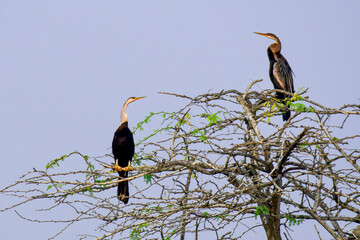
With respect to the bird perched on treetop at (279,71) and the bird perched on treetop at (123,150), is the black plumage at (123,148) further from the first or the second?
the bird perched on treetop at (279,71)

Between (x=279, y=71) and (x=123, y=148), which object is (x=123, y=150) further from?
(x=279, y=71)

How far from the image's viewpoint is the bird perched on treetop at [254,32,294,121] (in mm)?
7219

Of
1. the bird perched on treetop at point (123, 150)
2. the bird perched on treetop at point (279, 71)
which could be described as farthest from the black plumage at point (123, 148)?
the bird perched on treetop at point (279, 71)

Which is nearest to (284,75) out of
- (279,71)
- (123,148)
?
(279,71)

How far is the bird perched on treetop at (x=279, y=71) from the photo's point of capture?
23.7 feet

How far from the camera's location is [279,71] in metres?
7.36

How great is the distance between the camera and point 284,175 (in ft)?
15.7

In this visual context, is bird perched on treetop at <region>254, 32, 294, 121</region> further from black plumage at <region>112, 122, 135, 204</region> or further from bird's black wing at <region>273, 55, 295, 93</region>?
black plumage at <region>112, 122, 135, 204</region>

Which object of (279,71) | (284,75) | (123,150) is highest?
(279,71)

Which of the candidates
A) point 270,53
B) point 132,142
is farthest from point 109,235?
point 270,53

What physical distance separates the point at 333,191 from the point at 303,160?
18.9 inches

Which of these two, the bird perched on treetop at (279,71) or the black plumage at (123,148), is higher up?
the bird perched on treetop at (279,71)

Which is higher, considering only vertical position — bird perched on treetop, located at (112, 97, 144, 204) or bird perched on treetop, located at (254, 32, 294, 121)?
bird perched on treetop, located at (254, 32, 294, 121)

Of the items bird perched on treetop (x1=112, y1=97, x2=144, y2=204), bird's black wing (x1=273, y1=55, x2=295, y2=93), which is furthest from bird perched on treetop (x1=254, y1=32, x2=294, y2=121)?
bird perched on treetop (x1=112, y1=97, x2=144, y2=204)
